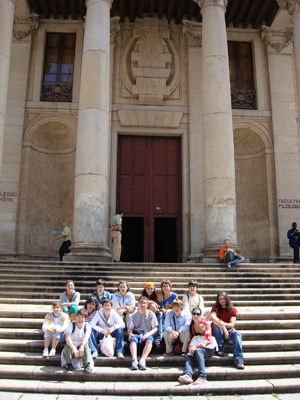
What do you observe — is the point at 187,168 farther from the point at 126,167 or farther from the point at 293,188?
the point at 293,188

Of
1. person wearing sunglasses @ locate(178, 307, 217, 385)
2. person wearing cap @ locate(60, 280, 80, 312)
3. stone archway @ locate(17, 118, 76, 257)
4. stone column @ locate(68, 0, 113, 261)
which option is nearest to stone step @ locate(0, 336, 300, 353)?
person wearing sunglasses @ locate(178, 307, 217, 385)

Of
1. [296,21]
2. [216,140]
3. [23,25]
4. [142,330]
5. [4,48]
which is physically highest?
[23,25]

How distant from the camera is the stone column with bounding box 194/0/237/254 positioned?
44.5 ft

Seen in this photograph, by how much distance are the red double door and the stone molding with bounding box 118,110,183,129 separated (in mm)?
672

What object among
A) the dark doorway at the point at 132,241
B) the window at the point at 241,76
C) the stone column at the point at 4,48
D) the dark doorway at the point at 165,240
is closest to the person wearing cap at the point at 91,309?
the stone column at the point at 4,48

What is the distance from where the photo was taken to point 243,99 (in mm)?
18969

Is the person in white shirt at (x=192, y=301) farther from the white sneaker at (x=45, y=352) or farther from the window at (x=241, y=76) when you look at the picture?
the window at (x=241, y=76)

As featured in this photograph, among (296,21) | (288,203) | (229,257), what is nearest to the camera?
(229,257)

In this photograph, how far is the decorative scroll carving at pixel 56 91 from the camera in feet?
60.0

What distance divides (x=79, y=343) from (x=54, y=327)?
571 millimetres

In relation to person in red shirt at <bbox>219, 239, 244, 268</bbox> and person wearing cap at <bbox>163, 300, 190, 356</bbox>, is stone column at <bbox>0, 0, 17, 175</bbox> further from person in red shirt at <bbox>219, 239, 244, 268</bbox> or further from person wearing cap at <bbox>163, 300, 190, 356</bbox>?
person wearing cap at <bbox>163, 300, 190, 356</bbox>

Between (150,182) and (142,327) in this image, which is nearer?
(142,327)

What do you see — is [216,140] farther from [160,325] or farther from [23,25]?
[23,25]

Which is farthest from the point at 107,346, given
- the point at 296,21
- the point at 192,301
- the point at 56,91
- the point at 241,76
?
the point at 241,76
